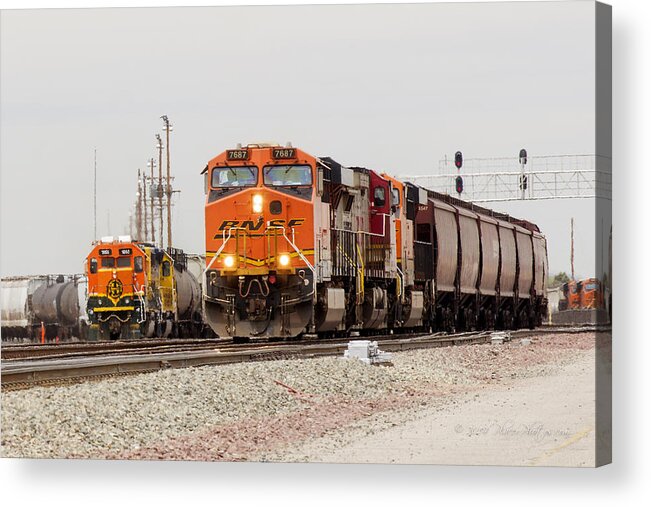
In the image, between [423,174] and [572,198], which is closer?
[572,198]

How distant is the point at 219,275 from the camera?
19.2 meters

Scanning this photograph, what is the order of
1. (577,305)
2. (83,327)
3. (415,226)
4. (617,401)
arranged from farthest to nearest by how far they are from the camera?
1. (415,226)
2. (83,327)
3. (577,305)
4. (617,401)

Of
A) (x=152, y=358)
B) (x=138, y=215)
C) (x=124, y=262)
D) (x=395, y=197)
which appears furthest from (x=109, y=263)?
(x=138, y=215)

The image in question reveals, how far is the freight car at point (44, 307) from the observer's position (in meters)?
14.9

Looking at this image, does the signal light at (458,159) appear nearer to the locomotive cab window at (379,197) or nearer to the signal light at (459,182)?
the signal light at (459,182)

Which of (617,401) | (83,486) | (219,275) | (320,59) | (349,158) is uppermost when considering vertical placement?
(320,59)

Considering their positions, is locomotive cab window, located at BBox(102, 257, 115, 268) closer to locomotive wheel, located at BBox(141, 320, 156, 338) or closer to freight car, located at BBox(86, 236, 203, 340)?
freight car, located at BBox(86, 236, 203, 340)

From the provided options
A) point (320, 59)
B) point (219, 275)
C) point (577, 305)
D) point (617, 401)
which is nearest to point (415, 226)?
point (219, 275)

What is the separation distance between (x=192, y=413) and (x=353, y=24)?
4396 mm

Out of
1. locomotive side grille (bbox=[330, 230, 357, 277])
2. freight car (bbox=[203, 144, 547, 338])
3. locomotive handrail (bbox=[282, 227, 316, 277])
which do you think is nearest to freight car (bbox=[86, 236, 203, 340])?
freight car (bbox=[203, 144, 547, 338])

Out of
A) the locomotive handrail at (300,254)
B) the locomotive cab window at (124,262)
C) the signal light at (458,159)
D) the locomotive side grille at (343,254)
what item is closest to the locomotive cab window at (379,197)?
the locomotive side grille at (343,254)

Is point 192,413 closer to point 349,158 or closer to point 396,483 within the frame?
point 396,483

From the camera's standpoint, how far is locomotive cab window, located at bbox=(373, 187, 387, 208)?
2142 cm

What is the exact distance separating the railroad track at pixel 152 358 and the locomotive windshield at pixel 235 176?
8.02ft
